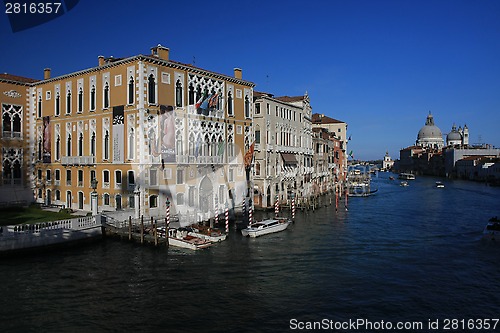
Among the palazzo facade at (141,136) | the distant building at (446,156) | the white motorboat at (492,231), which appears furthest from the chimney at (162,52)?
the distant building at (446,156)

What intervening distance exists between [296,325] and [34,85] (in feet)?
99.5

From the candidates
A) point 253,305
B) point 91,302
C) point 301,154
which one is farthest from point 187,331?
point 301,154

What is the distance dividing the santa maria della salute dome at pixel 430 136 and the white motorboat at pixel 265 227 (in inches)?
6885

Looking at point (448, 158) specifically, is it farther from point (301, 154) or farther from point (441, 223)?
point (441, 223)

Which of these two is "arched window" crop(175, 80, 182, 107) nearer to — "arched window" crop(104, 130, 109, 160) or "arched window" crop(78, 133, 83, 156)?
"arched window" crop(104, 130, 109, 160)

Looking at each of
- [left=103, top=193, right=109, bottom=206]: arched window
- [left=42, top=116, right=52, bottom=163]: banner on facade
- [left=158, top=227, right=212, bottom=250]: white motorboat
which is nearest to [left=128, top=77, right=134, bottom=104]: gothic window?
[left=103, top=193, right=109, bottom=206]: arched window

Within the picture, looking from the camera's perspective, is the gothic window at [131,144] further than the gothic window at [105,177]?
No

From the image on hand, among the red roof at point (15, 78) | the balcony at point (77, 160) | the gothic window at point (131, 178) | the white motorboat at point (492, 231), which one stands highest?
the red roof at point (15, 78)

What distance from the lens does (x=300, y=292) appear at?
55.1 ft

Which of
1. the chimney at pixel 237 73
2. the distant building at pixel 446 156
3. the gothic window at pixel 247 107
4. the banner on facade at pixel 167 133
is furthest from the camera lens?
the distant building at pixel 446 156

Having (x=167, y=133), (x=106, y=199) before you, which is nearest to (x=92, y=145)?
(x=106, y=199)

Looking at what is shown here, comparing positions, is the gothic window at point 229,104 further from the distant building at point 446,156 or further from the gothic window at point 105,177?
the distant building at point 446,156

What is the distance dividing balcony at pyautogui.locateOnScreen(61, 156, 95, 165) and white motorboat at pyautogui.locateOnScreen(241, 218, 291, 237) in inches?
480

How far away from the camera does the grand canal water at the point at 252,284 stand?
46.9ft
